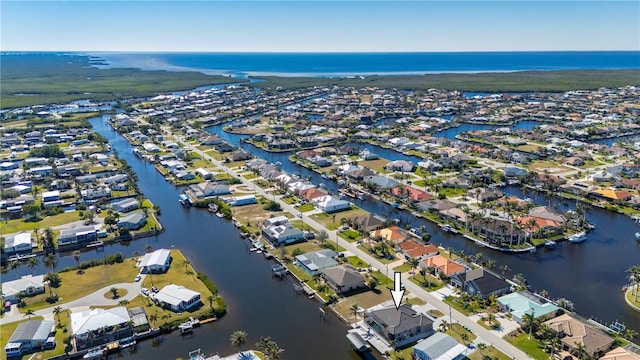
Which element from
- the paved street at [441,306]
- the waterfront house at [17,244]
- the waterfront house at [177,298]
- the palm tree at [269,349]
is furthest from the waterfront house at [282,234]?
the waterfront house at [17,244]

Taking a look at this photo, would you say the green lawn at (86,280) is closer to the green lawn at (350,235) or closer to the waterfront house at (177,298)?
the waterfront house at (177,298)

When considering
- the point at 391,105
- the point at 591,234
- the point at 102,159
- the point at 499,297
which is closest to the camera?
the point at 499,297

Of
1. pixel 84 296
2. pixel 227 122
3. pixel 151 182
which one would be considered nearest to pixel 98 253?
pixel 84 296

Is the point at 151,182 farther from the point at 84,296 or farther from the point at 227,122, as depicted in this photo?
the point at 227,122

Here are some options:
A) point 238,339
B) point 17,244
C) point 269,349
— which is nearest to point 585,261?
point 269,349

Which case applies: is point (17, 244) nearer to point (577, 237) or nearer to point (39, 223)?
point (39, 223)

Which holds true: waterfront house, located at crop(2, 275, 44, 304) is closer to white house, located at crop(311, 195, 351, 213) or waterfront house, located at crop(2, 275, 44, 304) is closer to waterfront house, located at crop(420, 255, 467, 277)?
white house, located at crop(311, 195, 351, 213)
